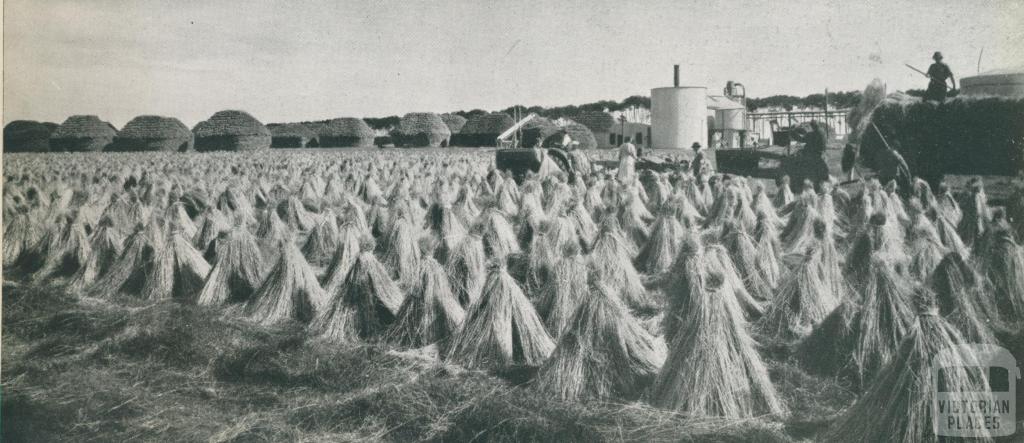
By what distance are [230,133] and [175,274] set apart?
31.3 meters

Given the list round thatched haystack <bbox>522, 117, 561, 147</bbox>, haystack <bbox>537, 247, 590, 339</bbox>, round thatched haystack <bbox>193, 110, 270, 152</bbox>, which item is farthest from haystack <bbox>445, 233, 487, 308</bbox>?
round thatched haystack <bbox>522, 117, 561, 147</bbox>

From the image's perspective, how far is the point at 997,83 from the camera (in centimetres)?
560

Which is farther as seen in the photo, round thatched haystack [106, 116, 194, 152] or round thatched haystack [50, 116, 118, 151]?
round thatched haystack [106, 116, 194, 152]

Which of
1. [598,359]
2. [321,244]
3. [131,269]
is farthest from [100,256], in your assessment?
[598,359]

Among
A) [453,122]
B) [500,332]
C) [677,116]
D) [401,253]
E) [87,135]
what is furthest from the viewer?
[453,122]

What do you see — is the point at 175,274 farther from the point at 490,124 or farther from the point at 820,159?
the point at 490,124

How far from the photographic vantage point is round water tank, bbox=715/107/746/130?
3597 centimetres

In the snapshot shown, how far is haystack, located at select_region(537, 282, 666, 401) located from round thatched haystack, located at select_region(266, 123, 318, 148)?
5470 cm

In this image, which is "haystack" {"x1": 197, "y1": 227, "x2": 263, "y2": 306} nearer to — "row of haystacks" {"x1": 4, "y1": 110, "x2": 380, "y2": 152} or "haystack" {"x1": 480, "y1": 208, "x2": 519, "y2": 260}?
"row of haystacks" {"x1": 4, "y1": 110, "x2": 380, "y2": 152}

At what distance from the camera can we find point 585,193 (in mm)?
11820

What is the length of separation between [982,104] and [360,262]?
22.3 feet

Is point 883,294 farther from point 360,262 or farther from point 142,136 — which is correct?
point 142,136

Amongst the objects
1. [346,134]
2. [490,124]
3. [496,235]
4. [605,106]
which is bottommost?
[496,235]

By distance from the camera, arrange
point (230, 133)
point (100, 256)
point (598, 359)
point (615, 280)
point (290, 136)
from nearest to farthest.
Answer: point (598, 359) < point (615, 280) < point (100, 256) < point (230, 133) < point (290, 136)
